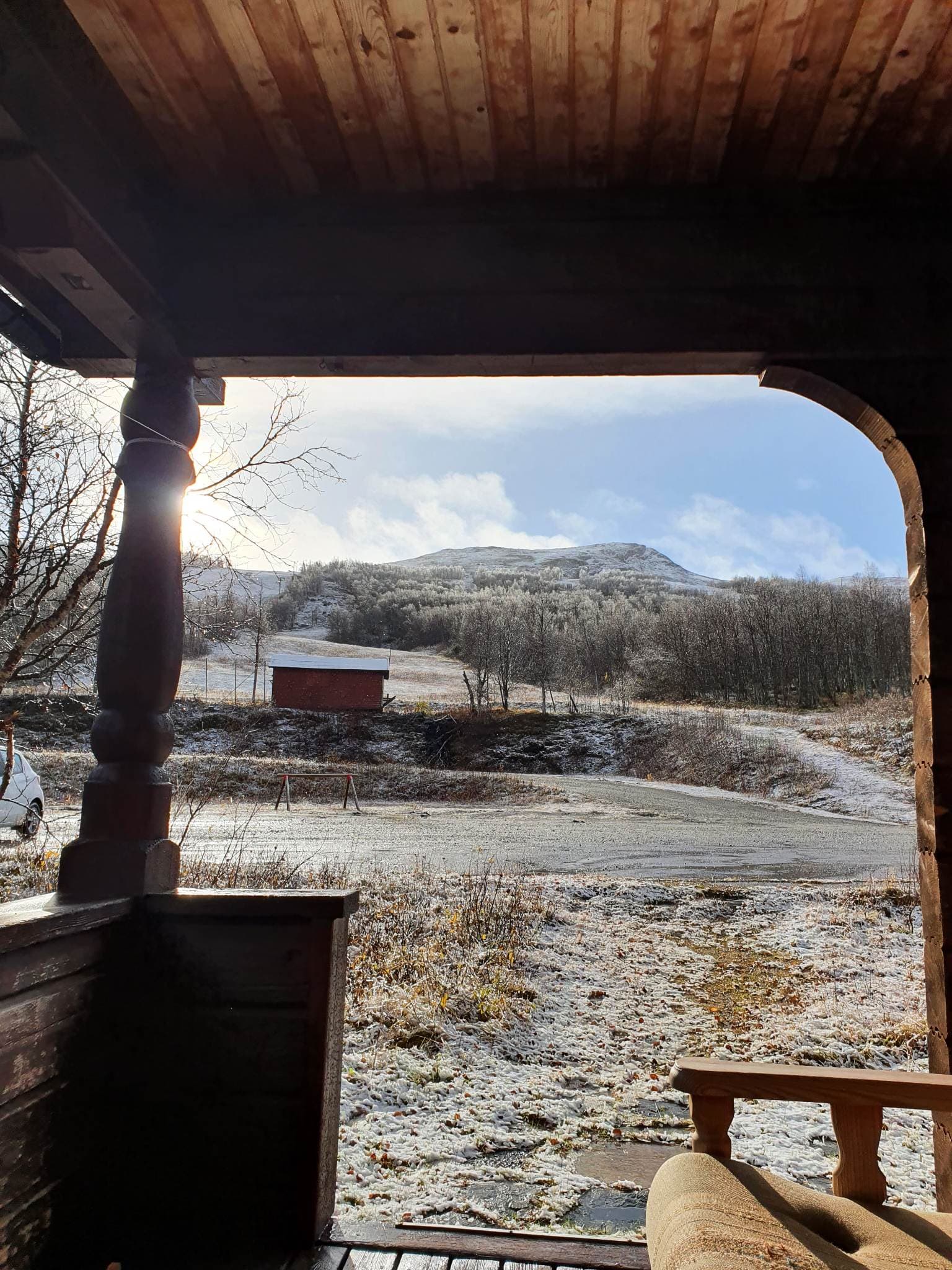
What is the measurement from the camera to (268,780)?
15086mm

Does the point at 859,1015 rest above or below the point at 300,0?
below

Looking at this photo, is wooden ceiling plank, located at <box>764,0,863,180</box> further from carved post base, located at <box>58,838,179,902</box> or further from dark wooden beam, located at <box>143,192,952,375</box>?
carved post base, located at <box>58,838,179,902</box>

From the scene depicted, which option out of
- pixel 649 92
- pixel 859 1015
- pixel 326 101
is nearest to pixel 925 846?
pixel 649 92

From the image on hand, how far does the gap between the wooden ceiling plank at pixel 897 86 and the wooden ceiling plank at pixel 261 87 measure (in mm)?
1095

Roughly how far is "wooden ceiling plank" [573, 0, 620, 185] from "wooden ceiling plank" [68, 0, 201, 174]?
776 mm

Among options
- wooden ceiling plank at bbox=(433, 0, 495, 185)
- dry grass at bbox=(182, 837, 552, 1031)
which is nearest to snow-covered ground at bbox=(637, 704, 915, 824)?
dry grass at bbox=(182, 837, 552, 1031)

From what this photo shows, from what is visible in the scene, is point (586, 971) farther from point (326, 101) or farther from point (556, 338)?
point (326, 101)

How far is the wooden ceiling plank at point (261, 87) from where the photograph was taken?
1431mm

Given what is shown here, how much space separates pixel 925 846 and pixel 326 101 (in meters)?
1.86

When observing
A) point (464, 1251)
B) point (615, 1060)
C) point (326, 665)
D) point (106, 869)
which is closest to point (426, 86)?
point (106, 869)

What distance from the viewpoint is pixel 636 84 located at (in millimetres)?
1532

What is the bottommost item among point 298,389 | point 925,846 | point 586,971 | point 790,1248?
point 586,971

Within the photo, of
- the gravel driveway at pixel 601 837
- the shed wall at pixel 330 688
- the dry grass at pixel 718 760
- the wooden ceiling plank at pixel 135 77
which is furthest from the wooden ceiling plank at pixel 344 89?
the shed wall at pixel 330 688

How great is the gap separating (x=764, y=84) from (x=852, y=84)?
0.51ft
